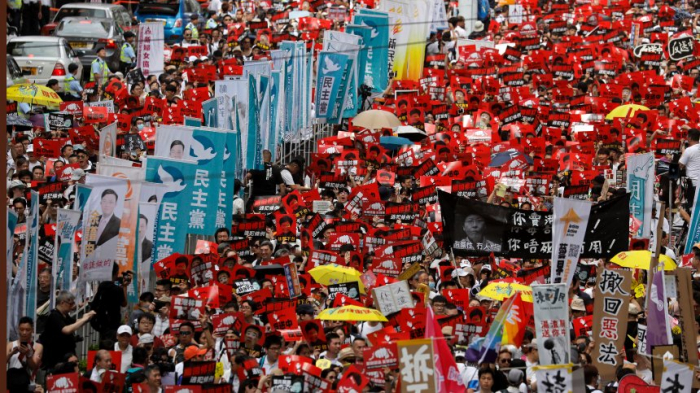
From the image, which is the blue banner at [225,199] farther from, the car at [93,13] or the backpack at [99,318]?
the car at [93,13]

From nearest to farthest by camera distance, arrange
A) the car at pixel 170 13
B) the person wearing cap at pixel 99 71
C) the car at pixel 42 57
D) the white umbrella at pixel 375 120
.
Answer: the white umbrella at pixel 375 120, the car at pixel 42 57, the person wearing cap at pixel 99 71, the car at pixel 170 13

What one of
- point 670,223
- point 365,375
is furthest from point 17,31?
point 365,375

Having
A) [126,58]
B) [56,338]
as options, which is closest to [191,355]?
[56,338]

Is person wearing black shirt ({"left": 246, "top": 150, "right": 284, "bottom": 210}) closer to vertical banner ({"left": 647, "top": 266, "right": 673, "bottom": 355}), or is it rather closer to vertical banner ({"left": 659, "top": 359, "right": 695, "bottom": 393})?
vertical banner ({"left": 647, "top": 266, "right": 673, "bottom": 355})

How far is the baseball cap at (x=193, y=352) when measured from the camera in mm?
18109

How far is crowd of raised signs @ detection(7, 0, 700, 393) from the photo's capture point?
1716 cm

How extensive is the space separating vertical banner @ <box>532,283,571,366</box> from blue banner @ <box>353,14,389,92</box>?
15.3 meters

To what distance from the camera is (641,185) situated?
23594 mm

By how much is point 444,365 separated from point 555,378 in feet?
3.24

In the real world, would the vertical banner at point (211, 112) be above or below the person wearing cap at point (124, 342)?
above

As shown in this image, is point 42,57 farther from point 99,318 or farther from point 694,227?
point 99,318

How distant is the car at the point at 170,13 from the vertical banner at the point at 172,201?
54.9 ft

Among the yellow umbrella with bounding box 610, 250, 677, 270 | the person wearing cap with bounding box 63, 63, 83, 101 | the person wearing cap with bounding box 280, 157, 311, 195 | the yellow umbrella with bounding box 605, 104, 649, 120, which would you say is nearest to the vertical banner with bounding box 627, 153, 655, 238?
the yellow umbrella with bounding box 610, 250, 677, 270

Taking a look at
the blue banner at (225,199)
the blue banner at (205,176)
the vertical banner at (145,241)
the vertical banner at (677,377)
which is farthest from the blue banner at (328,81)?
the vertical banner at (677,377)
